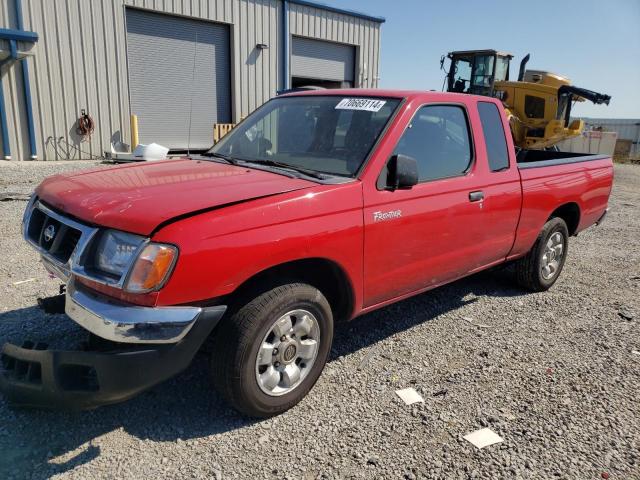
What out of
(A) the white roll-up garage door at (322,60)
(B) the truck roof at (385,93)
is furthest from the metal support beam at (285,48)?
(B) the truck roof at (385,93)

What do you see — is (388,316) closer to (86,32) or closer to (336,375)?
(336,375)

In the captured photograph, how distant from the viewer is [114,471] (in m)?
2.54

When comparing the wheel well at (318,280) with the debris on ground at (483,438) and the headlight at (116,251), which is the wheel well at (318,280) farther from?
the debris on ground at (483,438)

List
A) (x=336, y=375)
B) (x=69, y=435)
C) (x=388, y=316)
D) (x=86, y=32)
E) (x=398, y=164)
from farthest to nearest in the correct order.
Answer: (x=86, y=32), (x=388, y=316), (x=336, y=375), (x=398, y=164), (x=69, y=435)

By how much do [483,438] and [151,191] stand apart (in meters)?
2.32

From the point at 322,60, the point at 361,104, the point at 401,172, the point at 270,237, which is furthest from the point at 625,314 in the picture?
the point at 322,60

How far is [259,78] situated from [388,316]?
14.8m

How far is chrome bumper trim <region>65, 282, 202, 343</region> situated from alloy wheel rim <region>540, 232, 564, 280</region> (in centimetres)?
403

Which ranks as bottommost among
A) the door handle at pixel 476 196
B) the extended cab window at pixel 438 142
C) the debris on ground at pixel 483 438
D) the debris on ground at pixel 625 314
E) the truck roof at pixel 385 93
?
the debris on ground at pixel 625 314

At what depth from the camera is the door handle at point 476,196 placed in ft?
13.1

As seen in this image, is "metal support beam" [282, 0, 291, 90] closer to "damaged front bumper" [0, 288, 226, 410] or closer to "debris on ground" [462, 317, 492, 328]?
"debris on ground" [462, 317, 492, 328]

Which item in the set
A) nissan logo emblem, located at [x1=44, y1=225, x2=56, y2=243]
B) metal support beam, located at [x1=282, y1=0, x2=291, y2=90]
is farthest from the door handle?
metal support beam, located at [x1=282, y1=0, x2=291, y2=90]

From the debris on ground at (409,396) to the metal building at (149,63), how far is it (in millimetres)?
9382

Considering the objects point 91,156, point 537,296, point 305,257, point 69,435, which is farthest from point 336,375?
point 91,156
